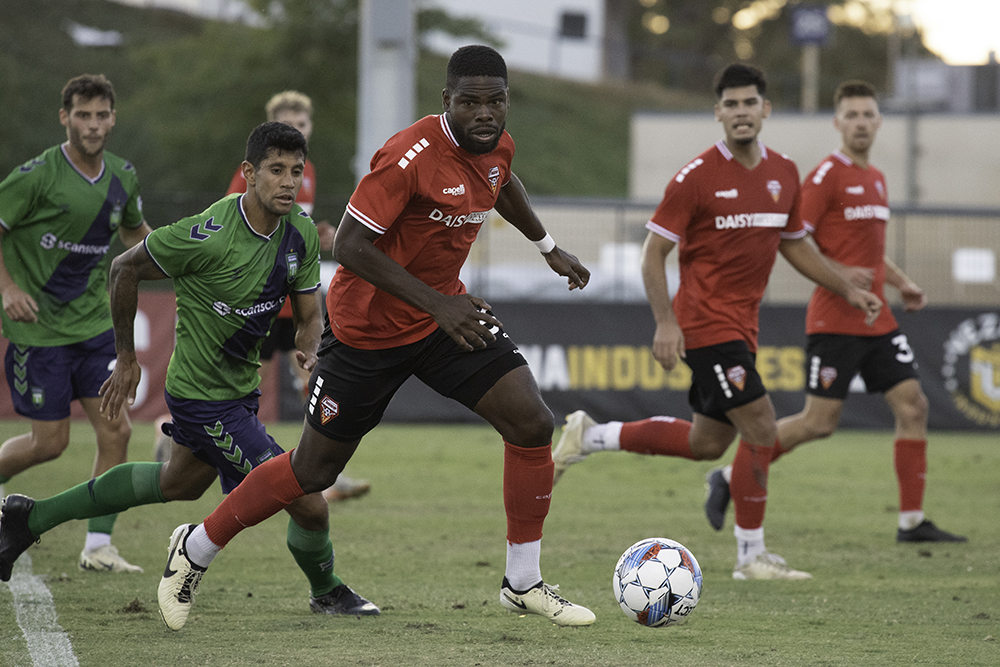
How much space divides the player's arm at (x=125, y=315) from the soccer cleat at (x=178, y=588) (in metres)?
0.64

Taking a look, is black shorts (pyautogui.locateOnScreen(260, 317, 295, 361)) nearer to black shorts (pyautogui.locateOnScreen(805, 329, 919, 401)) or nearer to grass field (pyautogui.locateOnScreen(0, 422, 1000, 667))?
grass field (pyautogui.locateOnScreen(0, 422, 1000, 667))

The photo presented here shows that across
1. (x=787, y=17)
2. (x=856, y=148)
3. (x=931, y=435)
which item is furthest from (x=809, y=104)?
(x=856, y=148)

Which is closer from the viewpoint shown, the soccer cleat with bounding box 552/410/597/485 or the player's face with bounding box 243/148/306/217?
the player's face with bounding box 243/148/306/217

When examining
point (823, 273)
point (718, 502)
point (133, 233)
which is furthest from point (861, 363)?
point (133, 233)

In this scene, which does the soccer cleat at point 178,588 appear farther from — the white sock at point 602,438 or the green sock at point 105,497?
the white sock at point 602,438

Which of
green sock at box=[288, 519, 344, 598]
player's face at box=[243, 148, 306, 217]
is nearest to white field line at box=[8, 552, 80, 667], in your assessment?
green sock at box=[288, 519, 344, 598]

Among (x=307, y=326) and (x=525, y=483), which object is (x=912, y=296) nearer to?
(x=525, y=483)

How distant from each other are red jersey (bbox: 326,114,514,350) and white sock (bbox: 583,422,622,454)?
2571 millimetres

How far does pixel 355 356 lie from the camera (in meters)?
4.79

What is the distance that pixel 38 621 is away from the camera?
507cm

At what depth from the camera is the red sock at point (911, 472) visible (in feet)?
25.5

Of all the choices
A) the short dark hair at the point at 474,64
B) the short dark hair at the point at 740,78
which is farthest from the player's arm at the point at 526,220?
the short dark hair at the point at 740,78

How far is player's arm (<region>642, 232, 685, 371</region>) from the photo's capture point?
20.8ft

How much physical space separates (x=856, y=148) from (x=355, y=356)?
451cm
